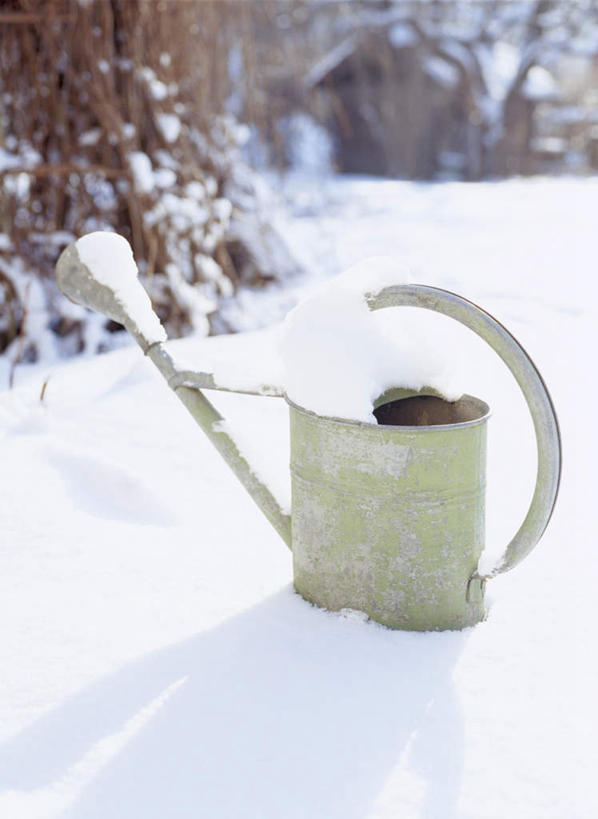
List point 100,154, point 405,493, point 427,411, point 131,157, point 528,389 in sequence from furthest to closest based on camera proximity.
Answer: point 100,154, point 131,157, point 427,411, point 405,493, point 528,389

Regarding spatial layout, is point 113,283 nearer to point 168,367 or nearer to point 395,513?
point 168,367

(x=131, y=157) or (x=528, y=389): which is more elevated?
(x=131, y=157)

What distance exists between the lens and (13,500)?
1.99m

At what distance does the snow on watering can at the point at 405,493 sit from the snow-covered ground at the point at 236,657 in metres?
0.06

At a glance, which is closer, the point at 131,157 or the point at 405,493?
the point at 405,493

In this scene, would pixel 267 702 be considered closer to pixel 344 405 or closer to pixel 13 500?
pixel 344 405

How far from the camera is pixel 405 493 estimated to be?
1.41 m

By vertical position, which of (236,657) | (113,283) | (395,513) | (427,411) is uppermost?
(113,283)

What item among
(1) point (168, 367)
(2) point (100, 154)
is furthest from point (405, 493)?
(2) point (100, 154)

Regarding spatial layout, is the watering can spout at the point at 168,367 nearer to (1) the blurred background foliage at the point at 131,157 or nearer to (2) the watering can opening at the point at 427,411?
(2) the watering can opening at the point at 427,411

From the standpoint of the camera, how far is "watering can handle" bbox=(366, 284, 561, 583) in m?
1.29

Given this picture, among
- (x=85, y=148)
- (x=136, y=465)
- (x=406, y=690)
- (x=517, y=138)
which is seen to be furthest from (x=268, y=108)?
(x=517, y=138)

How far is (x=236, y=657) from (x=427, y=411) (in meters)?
0.53

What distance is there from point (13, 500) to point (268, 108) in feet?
15.3
